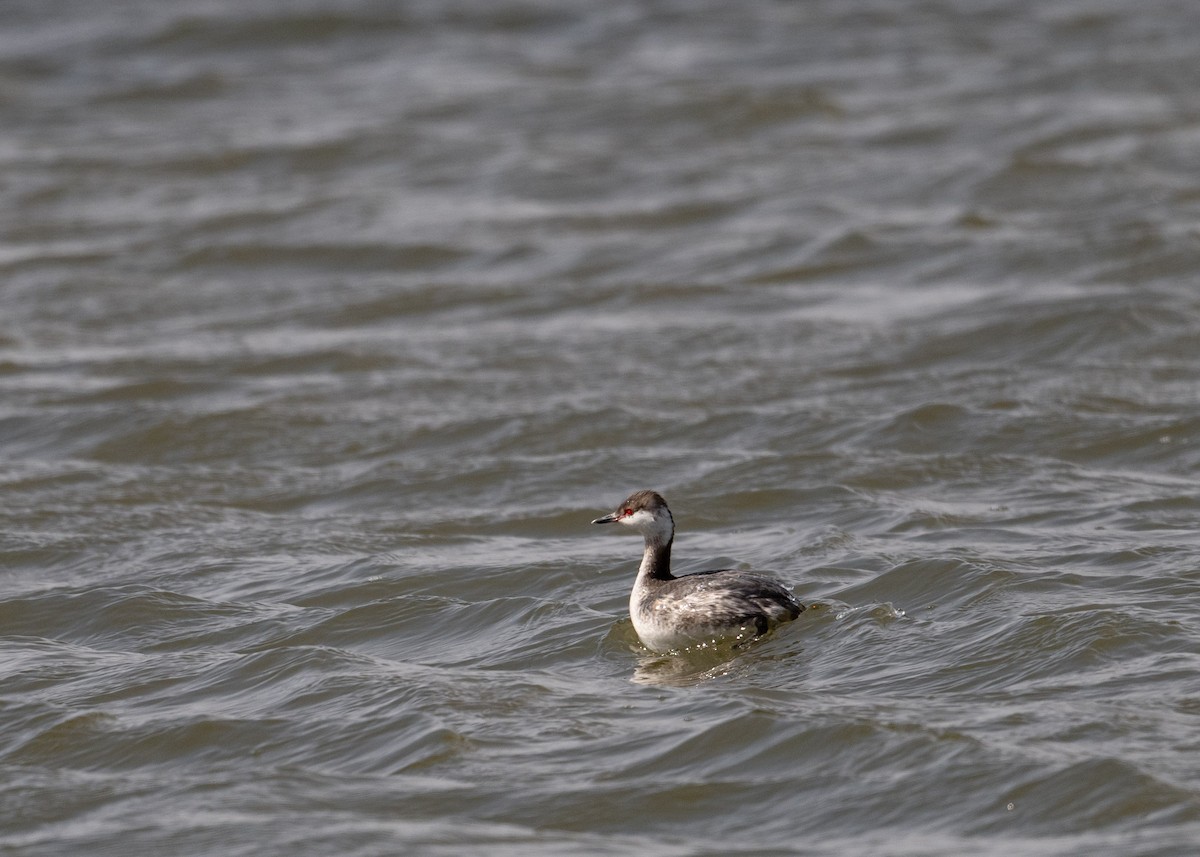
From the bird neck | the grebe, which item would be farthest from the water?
the bird neck

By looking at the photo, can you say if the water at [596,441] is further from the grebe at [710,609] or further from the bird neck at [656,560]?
the bird neck at [656,560]

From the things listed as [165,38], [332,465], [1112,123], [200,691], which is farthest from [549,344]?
[165,38]

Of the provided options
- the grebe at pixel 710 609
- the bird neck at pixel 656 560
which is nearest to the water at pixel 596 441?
the grebe at pixel 710 609

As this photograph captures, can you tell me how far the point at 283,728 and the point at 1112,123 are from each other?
1414cm

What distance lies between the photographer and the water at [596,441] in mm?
6875

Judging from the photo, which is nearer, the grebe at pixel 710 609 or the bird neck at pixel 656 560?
the grebe at pixel 710 609

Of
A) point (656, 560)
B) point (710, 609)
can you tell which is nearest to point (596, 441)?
point (656, 560)

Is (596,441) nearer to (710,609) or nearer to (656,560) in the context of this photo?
(656,560)

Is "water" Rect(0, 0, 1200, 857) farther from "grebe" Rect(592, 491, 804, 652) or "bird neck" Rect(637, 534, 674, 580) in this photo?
"bird neck" Rect(637, 534, 674, 580)

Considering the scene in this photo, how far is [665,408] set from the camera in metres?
12.1

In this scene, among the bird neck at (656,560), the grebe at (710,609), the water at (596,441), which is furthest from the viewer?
the bird neck at (656,560)

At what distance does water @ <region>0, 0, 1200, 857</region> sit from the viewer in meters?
6.88

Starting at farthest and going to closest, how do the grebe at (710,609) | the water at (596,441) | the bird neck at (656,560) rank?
1. the bird neck at (656,560)
2. the grebe at (710,609)
3. the water at (596,441)

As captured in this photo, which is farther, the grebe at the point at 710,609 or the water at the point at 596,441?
the grebe at the point at 710,609
